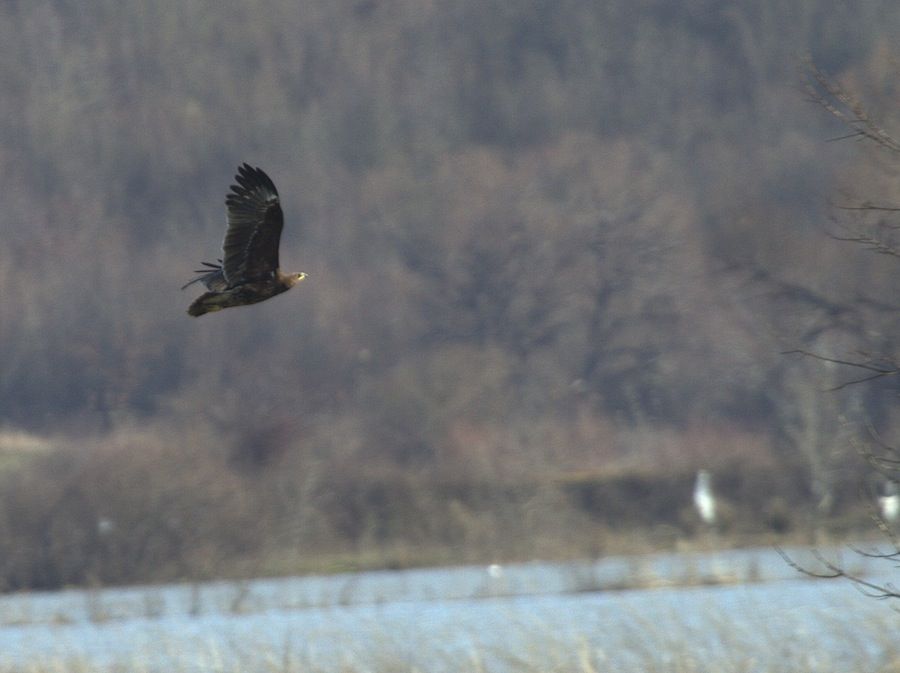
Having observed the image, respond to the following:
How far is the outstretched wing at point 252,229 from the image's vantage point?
934 cm

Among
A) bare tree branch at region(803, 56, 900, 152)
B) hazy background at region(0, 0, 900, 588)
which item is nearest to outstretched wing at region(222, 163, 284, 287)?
bare tree branch at region(803, 56, 900, 152)

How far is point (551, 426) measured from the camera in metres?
39.8

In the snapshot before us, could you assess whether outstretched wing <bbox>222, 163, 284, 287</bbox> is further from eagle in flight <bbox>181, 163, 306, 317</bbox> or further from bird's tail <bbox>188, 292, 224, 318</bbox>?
bird's tail <bbox>188, 292, 224, 318</bbox>

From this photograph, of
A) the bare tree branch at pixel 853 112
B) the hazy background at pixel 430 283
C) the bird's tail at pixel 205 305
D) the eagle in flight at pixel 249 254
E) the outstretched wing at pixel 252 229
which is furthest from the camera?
the hazy background at pixel 430 283

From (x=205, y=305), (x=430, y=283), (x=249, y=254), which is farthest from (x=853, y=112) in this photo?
(x=430, y=283)

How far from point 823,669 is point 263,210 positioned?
19.6ft

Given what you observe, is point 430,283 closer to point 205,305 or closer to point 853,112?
point 205,305

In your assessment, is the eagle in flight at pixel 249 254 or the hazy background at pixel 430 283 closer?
the eagle in flight at pixel 249 254

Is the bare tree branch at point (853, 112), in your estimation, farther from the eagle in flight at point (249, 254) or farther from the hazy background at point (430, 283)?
the eagle in flight at point (249, 254)

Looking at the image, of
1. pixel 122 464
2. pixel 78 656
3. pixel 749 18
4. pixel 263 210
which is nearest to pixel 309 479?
pixel 122 464

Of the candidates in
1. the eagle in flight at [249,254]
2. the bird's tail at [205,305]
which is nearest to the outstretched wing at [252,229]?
the eagle in flight at [249,254]

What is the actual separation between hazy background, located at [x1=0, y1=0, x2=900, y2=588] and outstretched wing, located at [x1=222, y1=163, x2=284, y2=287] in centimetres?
332

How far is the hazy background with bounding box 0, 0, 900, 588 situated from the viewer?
92.9ft

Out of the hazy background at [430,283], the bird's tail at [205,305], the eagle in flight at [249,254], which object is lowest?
the bird's tail at [205,305]
